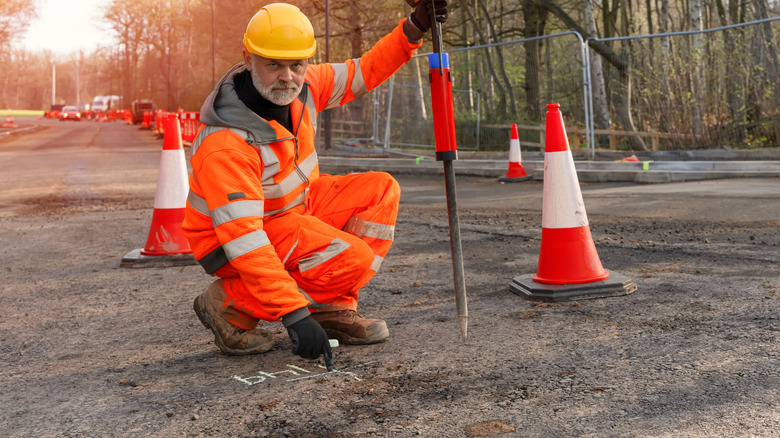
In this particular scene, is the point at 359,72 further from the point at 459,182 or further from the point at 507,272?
the point at 459,182

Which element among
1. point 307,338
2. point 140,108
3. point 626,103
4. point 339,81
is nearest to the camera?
point 307,338

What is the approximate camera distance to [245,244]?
3.15 meters

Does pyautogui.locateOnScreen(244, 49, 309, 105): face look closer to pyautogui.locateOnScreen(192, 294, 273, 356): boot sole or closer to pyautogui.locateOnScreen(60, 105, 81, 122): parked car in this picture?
pyautogui.locateOnScreen(192, 294, 273, 356): boot sole

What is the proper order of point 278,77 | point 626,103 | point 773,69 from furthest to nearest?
point 626,103 < point 773,69 < point 278,77

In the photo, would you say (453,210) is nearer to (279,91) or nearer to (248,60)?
(279,91)

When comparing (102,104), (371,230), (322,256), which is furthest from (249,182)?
(102,104)

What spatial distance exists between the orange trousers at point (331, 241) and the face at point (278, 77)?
21.4 inches

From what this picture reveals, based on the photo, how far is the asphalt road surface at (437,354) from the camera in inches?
106

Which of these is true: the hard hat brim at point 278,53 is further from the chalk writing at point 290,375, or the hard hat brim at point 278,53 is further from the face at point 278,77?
the chalk writing at point 290,375

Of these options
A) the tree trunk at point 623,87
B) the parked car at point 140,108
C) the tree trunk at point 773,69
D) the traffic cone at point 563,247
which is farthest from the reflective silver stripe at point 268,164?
the parked car at point 140,108

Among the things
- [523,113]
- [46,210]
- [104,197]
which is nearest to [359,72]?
[46,210]

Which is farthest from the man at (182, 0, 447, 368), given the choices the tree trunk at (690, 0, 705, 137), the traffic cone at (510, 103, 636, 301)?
the tree trunk at (690, 0, 705, 137)

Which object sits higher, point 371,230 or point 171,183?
point 171,183

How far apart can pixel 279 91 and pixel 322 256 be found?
73 centimetres
